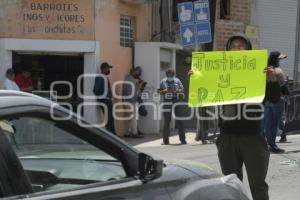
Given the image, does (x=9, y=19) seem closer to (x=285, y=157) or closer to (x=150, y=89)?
(x=150, y=89)

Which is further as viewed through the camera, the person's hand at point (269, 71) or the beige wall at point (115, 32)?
the beige wall at point (115, 32)

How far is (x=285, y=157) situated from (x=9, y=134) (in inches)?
354

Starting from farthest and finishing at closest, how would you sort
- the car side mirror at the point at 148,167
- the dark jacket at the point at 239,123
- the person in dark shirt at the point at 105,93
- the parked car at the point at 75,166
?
the person in dark shirt at the point at 105,93 → the dark jacket at the point at 239,123 → the car side mirror at the point at 148,167 → the parked car at the point at 75,166

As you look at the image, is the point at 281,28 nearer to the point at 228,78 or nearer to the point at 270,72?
the point at 228,78

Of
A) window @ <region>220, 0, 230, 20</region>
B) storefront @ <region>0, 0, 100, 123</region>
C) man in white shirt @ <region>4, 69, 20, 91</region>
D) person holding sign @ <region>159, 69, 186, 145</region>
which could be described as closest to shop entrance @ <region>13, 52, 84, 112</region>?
storefront @ <region>0, 0, 100, 123</region>

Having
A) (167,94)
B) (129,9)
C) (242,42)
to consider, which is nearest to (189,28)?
(167,94)

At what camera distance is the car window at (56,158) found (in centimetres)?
324

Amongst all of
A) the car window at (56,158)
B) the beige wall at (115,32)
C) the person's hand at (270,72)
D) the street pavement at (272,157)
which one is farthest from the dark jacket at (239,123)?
the beige wall at (115,32)

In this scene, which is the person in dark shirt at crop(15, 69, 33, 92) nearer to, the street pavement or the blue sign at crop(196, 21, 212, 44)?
the street pavement

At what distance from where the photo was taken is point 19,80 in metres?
14.6

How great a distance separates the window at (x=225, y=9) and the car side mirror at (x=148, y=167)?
17.0 meters

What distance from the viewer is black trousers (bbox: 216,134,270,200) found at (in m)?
5.46

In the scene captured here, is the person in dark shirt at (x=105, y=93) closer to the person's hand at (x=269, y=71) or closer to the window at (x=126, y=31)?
the window at (x=126, y=31)

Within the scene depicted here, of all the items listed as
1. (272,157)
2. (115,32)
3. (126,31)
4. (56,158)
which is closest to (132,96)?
(115,32)
